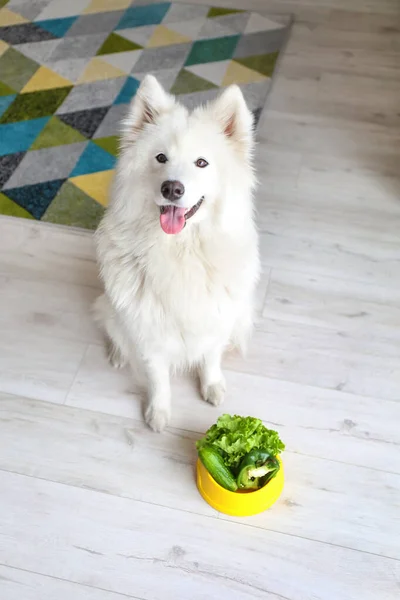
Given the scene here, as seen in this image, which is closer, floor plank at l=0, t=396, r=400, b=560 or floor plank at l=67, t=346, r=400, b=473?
floor plank at l=0, t=396, r=400, b=560

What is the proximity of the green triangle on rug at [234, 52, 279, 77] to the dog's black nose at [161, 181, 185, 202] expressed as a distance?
1940 mm

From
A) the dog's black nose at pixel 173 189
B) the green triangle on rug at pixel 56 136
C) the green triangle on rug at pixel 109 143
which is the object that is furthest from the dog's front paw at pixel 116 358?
the green triangle on rug at pixel 56 136

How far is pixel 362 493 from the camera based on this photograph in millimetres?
1775

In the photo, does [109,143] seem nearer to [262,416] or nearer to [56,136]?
[56,136]

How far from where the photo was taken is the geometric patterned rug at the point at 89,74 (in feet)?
8.66

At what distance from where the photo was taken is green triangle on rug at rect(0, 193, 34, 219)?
8.29 feet

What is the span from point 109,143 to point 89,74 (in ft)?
1.93

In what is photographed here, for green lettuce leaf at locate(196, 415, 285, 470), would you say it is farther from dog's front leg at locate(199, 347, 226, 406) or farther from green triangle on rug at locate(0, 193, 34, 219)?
green triangle on rug at locate(0, 193, 34, 219)

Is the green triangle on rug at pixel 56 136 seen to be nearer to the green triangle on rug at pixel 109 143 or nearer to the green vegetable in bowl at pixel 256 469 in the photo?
the green triangle on rug at pixel 109 143

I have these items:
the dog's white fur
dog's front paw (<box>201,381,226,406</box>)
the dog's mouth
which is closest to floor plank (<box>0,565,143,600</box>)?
the dog's white fur

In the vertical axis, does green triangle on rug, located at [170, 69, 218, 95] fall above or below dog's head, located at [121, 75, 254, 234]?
below

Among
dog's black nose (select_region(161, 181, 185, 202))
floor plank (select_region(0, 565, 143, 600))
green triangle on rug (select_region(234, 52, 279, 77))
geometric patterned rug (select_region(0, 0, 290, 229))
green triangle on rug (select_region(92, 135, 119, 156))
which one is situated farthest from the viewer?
green triangle on rug (select_region(234, 52, 279, 77))

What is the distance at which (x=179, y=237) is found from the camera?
1577 mm

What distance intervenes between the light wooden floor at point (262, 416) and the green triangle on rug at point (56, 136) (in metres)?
0.50
